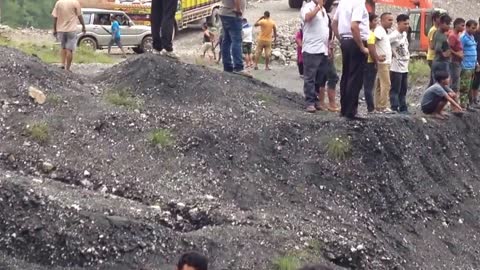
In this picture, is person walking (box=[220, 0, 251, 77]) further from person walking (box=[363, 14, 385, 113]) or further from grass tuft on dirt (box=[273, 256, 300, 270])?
grass tuft on dirt (box=[273, 256, 300, 270])

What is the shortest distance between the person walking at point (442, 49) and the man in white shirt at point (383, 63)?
1093 millimetres

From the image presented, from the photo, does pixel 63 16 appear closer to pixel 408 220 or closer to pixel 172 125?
pixel 172 125

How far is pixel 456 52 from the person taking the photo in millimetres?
15961

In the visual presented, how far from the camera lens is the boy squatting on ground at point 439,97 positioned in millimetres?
15016

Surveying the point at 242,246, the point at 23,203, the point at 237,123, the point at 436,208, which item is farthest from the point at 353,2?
the point at 23,203

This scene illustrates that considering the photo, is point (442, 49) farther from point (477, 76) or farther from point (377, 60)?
point (377, 60)

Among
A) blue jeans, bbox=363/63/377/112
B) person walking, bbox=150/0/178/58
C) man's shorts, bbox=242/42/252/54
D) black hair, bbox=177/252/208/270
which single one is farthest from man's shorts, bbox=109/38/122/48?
black hair, bbox=177/252/208/270

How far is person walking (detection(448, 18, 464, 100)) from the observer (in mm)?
15953

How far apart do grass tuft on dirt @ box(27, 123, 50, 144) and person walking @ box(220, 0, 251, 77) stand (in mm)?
4064

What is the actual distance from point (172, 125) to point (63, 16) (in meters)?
5.44

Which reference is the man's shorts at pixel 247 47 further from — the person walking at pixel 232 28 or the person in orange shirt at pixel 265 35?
the person walking at pixel 232 28

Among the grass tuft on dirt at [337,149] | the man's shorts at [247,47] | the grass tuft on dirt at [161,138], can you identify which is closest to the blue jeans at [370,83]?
the grass tuft on dirt at [337,149]

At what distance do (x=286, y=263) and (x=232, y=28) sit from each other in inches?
221

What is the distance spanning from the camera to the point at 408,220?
40.8 feet
